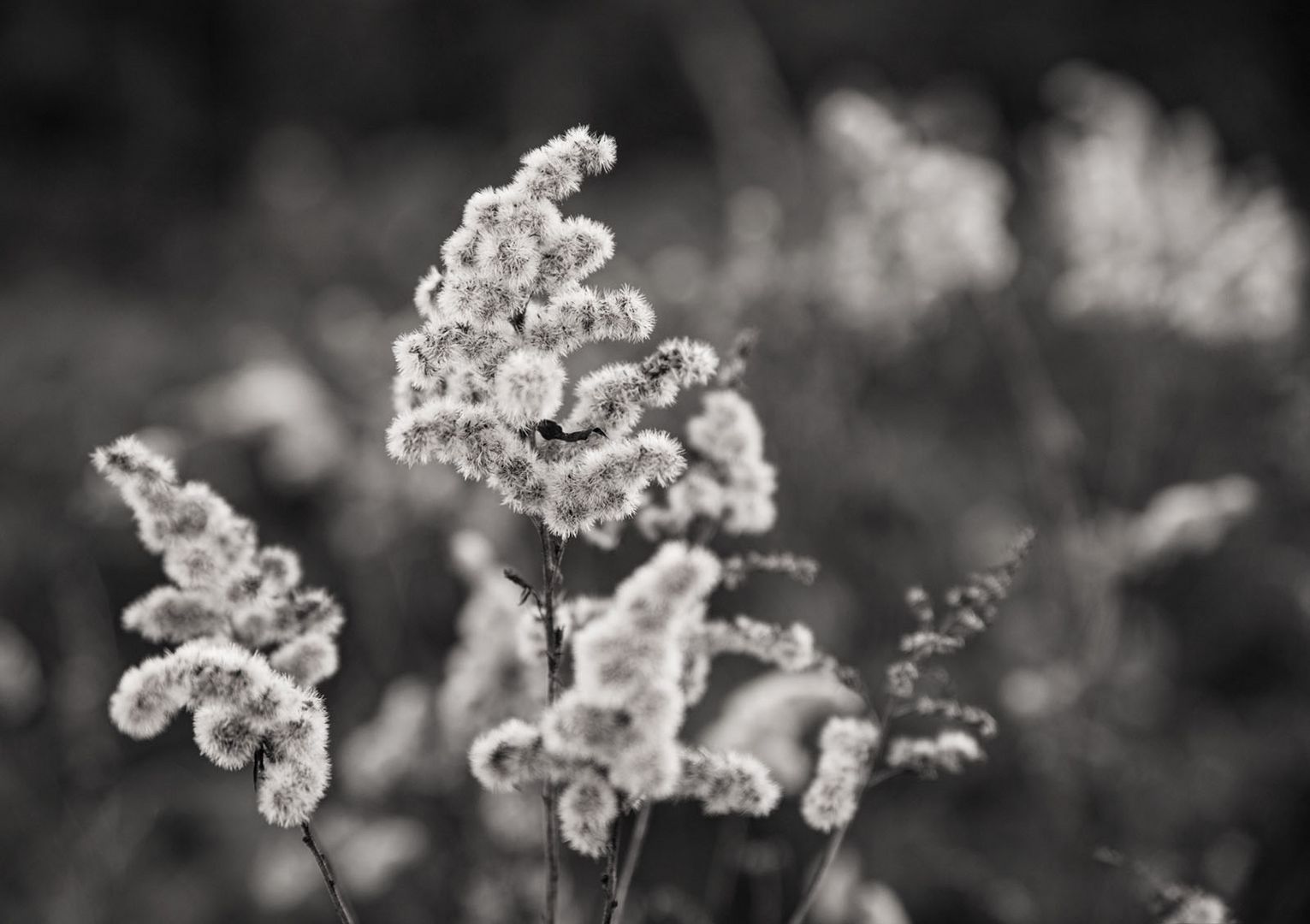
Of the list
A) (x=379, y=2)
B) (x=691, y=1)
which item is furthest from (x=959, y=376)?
(x=379, y=2)

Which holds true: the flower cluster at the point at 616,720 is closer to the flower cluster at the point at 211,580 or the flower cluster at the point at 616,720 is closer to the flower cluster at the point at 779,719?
the flower cluster at the point at 211,580

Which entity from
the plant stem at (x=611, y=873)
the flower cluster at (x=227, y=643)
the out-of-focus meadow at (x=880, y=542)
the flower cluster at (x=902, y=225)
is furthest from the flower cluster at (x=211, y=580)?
the flower cluster at (x=902, y=225)

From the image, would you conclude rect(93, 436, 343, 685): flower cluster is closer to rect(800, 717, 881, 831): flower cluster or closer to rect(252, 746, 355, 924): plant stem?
rect(252, 746, 355, 924): plant stem

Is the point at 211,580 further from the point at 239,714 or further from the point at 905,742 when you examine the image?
the point at 905,742

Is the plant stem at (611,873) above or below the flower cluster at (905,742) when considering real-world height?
below

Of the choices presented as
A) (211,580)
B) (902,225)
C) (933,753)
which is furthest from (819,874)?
(902,225)

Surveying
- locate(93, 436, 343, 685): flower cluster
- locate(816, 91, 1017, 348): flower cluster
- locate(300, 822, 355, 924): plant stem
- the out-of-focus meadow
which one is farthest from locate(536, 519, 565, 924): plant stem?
locate(816, 91, 1017, 348): flower cluster
